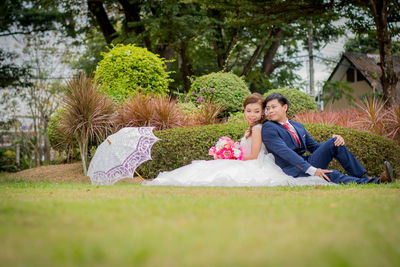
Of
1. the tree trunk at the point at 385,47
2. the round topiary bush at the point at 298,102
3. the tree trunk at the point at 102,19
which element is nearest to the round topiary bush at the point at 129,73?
the round topiary bush at the point at 298,102

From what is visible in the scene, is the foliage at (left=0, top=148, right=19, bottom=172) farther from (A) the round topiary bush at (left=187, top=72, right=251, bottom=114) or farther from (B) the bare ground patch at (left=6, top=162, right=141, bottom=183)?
(A) the round topiary bush at (left=187, top=72, right=251, bottom=114)

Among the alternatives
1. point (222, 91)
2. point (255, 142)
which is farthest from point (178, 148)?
point (222, 91)

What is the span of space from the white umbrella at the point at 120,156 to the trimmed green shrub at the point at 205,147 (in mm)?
1420

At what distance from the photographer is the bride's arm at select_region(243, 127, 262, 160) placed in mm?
6191

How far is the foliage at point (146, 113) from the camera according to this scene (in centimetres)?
865

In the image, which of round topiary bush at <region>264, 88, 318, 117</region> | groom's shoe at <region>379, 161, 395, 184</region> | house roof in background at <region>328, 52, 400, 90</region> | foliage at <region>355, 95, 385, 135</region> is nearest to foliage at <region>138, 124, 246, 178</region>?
groom's shoe at <region>379, 161, 395, 184</region>

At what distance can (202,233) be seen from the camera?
2422 millimetres

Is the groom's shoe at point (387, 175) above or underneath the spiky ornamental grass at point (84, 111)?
underneath

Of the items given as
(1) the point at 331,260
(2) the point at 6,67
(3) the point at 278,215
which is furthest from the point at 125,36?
Result: (1) the point at 331,260

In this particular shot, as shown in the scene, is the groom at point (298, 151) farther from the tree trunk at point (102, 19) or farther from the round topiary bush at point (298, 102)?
the tree trunk at point (102, 19)

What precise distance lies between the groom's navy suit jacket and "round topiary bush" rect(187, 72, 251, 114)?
512 cm

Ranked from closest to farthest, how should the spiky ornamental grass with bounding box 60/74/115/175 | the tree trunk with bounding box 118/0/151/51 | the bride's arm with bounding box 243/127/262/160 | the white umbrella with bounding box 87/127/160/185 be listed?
the white umbrella with bounding box 87/127/160/185 < the bride's arm with bounding box 243/127/262/160 < the spiky ornamental grass with bounding box 60/74/115/175 < the tree trunk with bounding box 118/0/151/51

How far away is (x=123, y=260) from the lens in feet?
6.27

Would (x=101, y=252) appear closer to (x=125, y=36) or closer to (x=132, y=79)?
(x=132, y=79)
